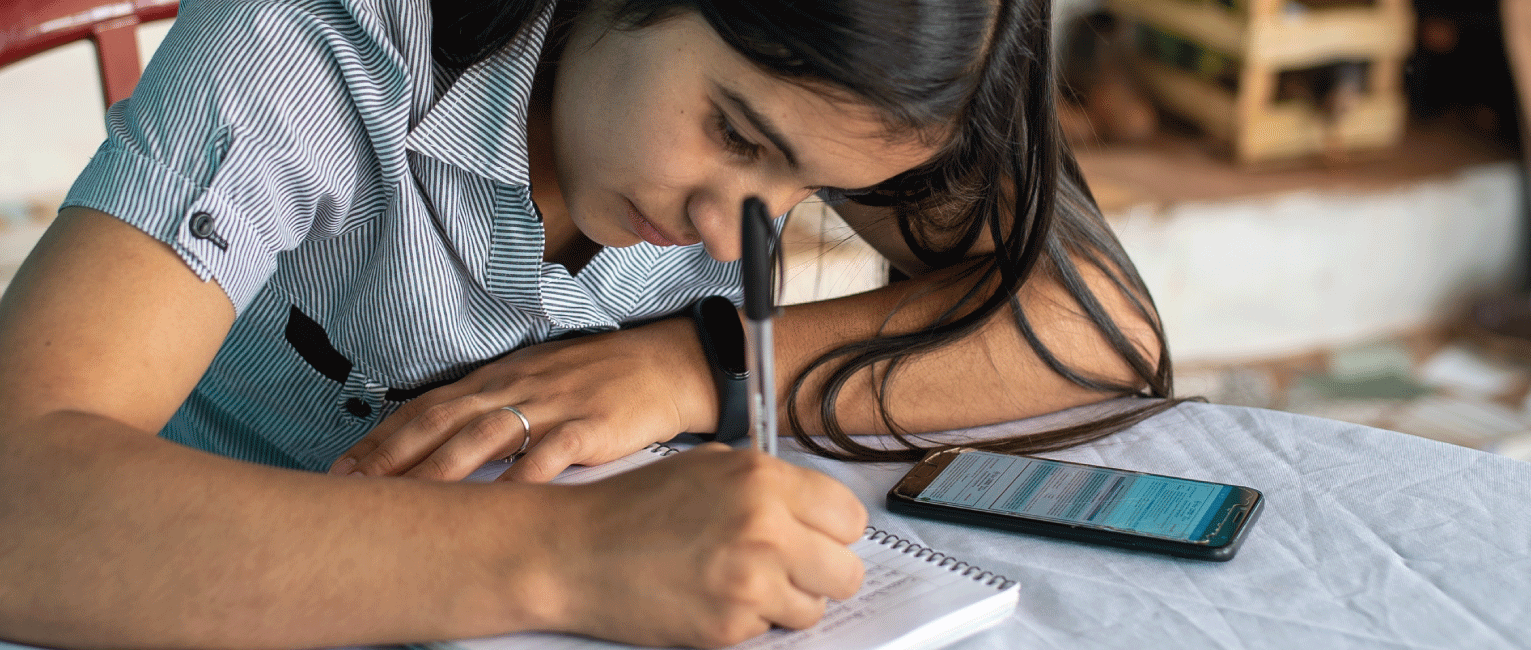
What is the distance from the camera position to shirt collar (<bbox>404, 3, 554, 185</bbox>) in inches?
28.8

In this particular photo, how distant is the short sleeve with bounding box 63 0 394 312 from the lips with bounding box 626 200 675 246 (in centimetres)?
16

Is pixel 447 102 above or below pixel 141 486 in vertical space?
above

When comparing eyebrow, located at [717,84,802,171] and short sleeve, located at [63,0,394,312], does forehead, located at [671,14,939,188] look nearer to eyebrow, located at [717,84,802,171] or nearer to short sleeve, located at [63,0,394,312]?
eyebrow, located at [717,84,802,171]

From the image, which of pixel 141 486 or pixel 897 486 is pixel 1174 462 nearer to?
pixel 897 486

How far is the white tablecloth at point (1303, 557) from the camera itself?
1.77 feet

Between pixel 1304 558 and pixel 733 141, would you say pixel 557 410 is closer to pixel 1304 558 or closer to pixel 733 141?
pixel 733 141

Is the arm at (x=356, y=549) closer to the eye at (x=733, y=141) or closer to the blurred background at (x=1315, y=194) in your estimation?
the eye at (x=733, y=141)

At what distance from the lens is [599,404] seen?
28.6 inches

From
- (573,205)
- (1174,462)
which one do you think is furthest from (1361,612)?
(573,205)

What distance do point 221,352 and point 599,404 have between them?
316 millimetres

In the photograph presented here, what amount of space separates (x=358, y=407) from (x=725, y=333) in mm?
251

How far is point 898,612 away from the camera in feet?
1.74

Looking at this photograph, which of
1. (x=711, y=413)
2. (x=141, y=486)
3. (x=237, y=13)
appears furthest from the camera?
(x=711, y=413)

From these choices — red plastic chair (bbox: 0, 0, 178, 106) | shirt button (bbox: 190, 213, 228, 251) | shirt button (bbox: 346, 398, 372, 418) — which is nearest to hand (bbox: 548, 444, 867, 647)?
shirt button (bbox: 190, 213, 228, 251)
